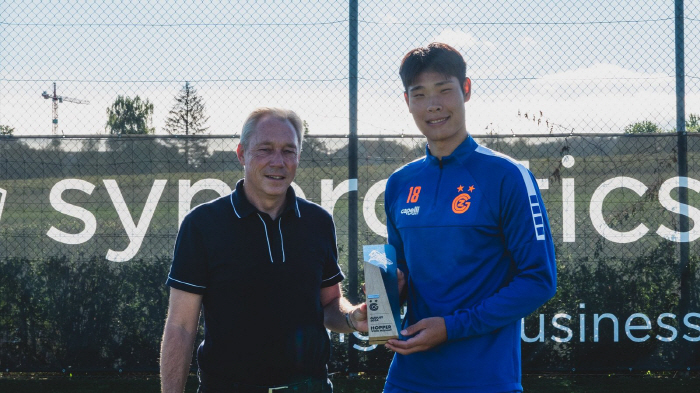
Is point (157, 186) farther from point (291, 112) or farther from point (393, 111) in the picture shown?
point (291, 112)

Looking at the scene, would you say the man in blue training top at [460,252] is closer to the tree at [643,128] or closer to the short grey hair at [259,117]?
the short grey hair at [259,117]

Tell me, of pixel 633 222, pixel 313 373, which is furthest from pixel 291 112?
pixel 633 222

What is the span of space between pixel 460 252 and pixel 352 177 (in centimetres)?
298

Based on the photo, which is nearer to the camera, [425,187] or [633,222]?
[425,187]

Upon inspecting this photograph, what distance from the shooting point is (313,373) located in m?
2.23

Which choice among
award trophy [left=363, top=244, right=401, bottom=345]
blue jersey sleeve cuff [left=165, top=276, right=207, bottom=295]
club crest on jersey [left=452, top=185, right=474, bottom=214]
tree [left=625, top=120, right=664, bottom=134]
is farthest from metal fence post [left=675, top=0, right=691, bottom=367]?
blue jersey sleeve cuff [left=165, top=276, right=207, bottom=295]

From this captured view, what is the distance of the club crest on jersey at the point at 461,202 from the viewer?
1.99 metres

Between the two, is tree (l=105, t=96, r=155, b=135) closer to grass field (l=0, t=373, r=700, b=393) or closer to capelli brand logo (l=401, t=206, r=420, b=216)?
grass field (l=0, t=373, r=700, b=393)

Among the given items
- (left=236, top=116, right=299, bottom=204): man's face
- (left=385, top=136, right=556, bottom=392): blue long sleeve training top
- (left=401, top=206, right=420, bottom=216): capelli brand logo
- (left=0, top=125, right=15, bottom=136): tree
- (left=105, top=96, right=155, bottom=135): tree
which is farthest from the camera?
(left=105, top=96, right=155, bottom=135): tree

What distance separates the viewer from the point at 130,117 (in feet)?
27.5

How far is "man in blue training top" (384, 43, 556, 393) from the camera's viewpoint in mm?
1909

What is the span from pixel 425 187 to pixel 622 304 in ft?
10.9

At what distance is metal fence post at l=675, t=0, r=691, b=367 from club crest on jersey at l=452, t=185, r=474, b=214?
3.47 meters

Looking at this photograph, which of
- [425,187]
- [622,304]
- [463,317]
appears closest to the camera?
[463,317]
